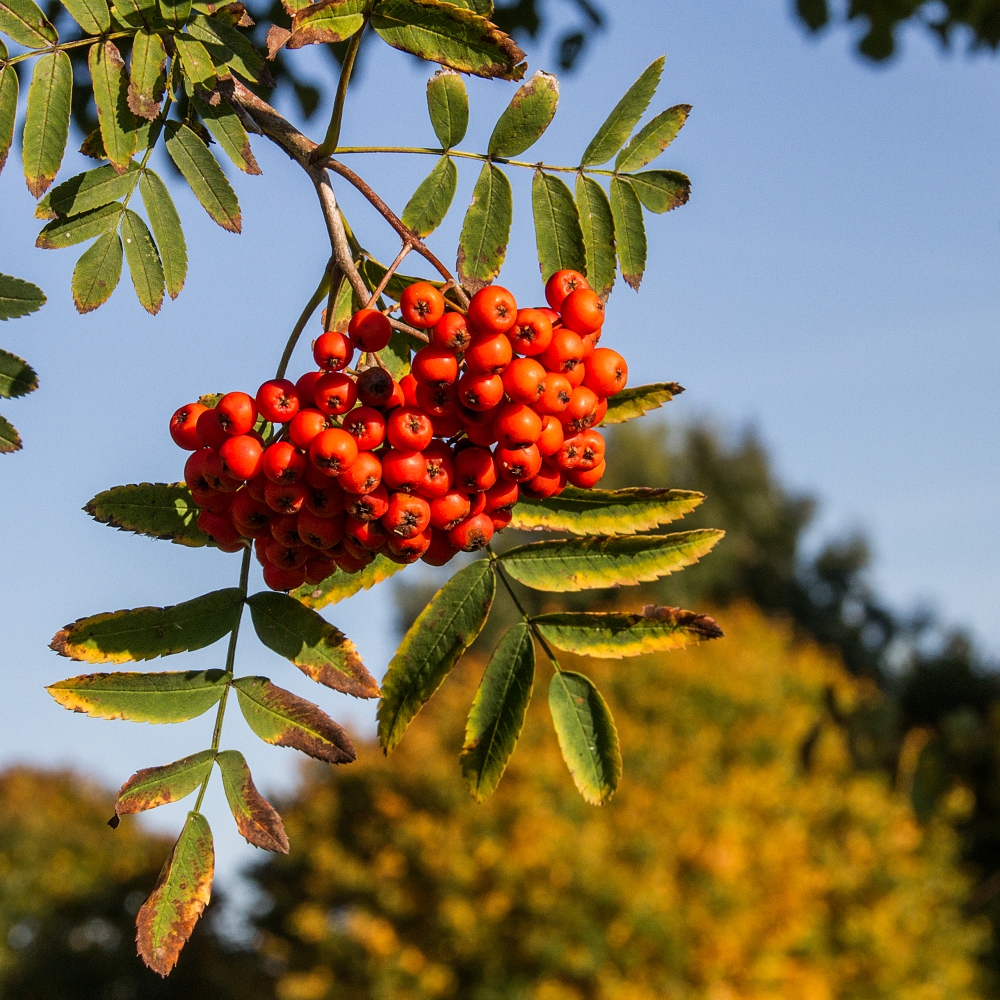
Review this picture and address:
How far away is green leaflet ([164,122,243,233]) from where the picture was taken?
135 centimetres

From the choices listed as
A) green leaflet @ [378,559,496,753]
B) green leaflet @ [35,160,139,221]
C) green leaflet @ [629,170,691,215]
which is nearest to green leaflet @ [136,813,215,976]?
green leaflet @ [378,559,496,753]

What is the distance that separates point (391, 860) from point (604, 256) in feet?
31.0

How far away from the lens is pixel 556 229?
140 centimetres

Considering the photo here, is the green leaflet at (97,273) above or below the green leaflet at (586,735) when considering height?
above

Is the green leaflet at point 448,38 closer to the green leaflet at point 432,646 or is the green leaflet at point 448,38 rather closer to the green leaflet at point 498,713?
the green leaflet at point 432,646

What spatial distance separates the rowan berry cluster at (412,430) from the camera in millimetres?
1161

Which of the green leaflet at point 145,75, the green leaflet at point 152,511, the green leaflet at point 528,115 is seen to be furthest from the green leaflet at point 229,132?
the green leaflet at point 152,511

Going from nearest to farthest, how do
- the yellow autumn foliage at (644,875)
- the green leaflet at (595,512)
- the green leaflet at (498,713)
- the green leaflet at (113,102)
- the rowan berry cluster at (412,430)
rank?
the rowan berry cluster at (412,430), the green leaflet at (113,102), the green leaflet at (498,713), the green leaflet at (595,512), the yellow autumn foliage at (644,875)

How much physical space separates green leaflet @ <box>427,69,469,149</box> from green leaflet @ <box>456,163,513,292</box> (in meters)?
0.07

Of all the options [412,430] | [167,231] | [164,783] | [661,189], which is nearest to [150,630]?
[164,783]

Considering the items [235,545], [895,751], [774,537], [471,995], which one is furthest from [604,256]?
[774,537]

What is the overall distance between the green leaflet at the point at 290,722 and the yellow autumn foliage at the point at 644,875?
6.63 metres

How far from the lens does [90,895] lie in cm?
1298

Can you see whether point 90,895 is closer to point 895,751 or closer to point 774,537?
point 895,751
